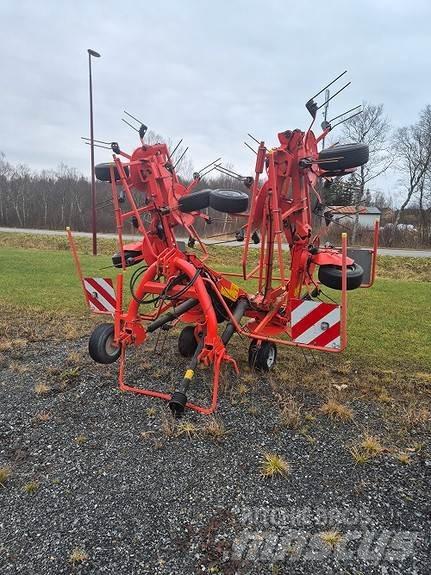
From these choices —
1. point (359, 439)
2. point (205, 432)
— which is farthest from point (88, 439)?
point (359, 439)

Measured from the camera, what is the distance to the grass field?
6.13m

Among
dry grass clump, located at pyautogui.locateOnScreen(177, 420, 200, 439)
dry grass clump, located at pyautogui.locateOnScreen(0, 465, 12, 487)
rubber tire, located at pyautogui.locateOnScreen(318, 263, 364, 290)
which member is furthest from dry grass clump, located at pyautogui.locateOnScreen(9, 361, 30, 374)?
rubber tire, located at pyautogui.locateOnScreen(318, 263, 364, 290)

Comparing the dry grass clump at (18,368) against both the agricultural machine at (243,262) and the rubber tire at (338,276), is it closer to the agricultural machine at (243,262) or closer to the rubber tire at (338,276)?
the agricultural machine at (243,262)

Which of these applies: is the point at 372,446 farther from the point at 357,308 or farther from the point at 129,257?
the point at 357,308

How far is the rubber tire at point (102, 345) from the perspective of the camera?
4242 mm

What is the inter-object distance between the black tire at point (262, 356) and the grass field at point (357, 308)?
1.42 metres

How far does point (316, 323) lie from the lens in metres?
3.99

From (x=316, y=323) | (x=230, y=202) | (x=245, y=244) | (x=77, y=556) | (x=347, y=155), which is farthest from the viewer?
(x=245, y=244)

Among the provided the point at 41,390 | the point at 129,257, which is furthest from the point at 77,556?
the point at 129,257

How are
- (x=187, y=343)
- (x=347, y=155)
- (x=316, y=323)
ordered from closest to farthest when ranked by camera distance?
(x=316, y=323) < (x=347, y=155) < (x=187, y=343)

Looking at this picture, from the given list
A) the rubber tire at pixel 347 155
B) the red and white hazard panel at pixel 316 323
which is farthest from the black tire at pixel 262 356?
the rubber tire at pixel 347 155

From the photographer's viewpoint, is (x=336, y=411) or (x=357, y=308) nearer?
(x=336, y=411)

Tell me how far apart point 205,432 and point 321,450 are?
37.5 inches

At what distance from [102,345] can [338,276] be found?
2497 mm
